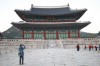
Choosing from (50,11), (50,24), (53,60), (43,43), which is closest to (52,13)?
(50,11)

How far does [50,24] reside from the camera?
54.1 m

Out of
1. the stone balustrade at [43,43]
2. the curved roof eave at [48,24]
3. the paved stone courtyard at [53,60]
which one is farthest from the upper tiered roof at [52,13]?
the paved stone courtyard at [53,60]

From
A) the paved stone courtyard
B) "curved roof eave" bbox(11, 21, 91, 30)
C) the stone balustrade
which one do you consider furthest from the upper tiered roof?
the paved stone courtyard

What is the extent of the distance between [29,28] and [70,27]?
11.2 metres

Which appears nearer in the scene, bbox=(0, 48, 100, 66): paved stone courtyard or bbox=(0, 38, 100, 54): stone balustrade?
bbox=(0, 48, 100, 66): paved stone courtyard

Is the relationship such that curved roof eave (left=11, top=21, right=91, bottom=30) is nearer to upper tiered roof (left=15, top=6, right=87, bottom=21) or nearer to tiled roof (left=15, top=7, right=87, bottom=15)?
upper tiered roof (left=15, top=6, right=87, bottom=21)

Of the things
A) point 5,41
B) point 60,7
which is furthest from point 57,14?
point 5,41

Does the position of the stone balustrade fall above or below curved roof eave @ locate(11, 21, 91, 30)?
below

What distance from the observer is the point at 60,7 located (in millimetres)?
63188

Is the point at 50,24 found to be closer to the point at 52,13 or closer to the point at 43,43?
the point at 52,13

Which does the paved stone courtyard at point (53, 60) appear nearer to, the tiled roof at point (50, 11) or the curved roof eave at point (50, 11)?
the curved roof eave at point (50, 11)

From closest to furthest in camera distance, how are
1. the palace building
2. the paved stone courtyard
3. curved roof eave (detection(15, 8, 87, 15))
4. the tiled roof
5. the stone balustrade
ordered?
the paved stone courtyard < the stone balustrade < the palace building < curved roof eave (detection(15, 8, 87, 15)) < the tiled roof

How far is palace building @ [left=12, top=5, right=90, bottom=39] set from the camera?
54031mm

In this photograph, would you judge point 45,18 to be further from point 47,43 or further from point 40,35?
point 47,43
